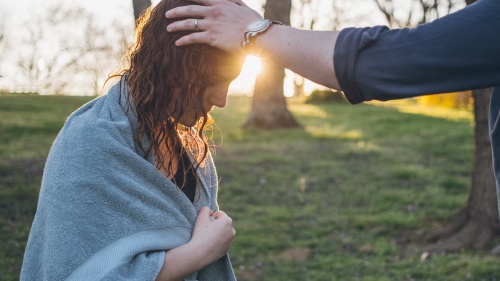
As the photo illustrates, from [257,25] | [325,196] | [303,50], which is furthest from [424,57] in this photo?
[325,196]

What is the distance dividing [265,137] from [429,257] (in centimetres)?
865

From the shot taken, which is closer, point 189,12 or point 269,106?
point 189,12

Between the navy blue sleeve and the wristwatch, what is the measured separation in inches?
8.8

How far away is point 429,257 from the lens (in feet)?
21.2

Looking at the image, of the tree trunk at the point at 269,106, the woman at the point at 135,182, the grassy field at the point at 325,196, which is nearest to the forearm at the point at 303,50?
the woman at the point at 135,182

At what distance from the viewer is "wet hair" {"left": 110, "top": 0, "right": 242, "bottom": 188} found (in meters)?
2.16

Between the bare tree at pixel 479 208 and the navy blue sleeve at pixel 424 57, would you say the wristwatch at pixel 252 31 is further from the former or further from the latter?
the bare tree at pixel 479 208

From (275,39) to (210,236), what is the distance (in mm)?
1003

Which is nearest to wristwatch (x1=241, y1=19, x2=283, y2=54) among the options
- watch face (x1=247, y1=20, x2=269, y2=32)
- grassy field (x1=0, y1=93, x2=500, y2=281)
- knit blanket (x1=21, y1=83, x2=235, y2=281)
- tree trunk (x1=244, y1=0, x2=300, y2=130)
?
watch face (x1=247, y1=20, x2=269, y2=32)

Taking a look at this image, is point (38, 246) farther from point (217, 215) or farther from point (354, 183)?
point (354, 183)

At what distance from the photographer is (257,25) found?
1526mm

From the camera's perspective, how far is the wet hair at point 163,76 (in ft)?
7.10

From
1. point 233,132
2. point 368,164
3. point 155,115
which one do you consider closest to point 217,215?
point 155,115

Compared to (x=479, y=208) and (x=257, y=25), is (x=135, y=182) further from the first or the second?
(x=479, y=208)
